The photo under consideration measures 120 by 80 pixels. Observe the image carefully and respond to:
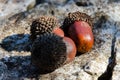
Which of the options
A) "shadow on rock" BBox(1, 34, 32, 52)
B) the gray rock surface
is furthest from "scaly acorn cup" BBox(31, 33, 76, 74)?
the gray rock surface

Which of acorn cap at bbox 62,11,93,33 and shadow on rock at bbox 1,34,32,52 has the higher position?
acorn cap at bbox 62,11,93,33

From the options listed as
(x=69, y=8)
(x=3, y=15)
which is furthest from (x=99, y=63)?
(x=3, y=15)

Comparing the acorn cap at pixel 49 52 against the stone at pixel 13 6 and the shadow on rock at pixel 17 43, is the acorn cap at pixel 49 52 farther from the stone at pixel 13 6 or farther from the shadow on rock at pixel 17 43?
the stone at pixel 13 6

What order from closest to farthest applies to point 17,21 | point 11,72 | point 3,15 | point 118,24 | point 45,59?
point 45,59 < point 11,72 < point 118,24 < point 17,21 < point 3,15

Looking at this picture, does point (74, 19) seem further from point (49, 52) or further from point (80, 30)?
point (49, 52)

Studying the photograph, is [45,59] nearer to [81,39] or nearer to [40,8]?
[81,39]

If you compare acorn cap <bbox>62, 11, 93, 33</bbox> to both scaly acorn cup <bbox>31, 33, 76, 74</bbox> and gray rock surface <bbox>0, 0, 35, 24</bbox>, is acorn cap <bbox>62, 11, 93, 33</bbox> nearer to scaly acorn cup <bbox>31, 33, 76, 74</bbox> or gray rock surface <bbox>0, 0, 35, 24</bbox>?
scaly acorn cup <bbox>31, 33, 76, 74</bbox>

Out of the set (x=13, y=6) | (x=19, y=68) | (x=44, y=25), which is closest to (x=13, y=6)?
(x=13, y=6)
